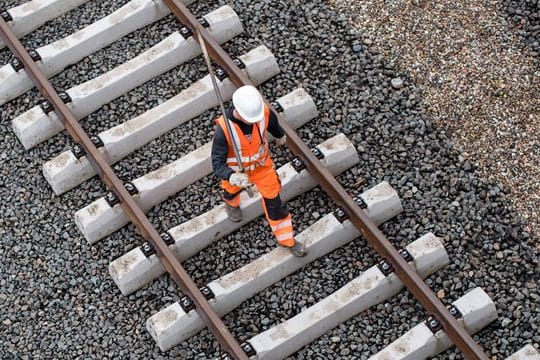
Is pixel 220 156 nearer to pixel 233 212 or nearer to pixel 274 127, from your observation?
pixel 274 127

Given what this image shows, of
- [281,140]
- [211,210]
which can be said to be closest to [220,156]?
[281,140]

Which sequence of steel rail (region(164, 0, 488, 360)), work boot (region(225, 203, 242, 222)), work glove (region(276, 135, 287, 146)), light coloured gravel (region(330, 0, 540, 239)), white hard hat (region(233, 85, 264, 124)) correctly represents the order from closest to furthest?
white hard hat (region(233, 85, 264, 124))
steel rail (region(164, 0, 488, 360))
work glove (region(276, 135, 287, 146))
work boot (region(225, 203, 242, 222))
light coloured gravel (region(330, 0, 540, 239))

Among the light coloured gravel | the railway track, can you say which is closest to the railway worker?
the railway track

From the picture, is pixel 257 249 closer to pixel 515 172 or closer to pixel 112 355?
pixel 112 355

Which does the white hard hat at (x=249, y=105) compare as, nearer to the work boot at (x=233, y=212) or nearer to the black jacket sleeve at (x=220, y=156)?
the black jacket sleeve at (x=220, y=156)

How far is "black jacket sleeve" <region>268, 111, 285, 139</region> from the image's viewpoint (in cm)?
803

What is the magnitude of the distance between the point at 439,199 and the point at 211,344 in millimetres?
2334

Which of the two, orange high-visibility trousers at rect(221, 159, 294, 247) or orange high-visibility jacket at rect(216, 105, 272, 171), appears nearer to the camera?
orange high-visibility jacket at rect(216, 105, 272, 171)

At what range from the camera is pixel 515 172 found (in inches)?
352

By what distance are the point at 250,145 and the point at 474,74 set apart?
108 inches

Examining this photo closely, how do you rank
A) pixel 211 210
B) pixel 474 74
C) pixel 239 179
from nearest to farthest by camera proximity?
pixel 239 179, pixel 211 210, pixel 474 74

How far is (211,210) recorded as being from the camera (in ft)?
28.3

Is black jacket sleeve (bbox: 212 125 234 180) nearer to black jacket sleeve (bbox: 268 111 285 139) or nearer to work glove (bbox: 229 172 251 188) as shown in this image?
work glove (bbox: 229 172 251 188)

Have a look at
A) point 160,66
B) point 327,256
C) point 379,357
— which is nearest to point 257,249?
point 327,256
